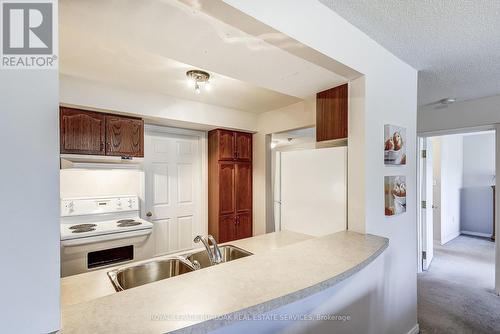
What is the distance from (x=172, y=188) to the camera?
11.3 feet

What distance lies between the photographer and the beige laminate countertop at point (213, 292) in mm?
711

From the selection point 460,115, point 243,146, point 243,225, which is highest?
point 460,115

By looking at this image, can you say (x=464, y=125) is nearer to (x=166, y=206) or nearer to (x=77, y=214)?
(x=166, y=206)

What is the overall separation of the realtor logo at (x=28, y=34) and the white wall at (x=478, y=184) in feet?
23.0

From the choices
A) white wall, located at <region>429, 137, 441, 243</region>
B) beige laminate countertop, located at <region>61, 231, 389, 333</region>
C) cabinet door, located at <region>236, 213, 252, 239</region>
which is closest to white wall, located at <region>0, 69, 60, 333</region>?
beige laminate countertop, located at <region>61, 231, 389, 333</region>

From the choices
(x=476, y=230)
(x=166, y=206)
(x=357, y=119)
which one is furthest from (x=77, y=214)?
(x=476, y=230)

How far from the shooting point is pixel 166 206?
3402mm

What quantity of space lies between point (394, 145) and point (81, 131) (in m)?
2.89

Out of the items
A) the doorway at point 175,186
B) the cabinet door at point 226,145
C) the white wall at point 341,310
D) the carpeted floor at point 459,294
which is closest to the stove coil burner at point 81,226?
the doorway at point 175,186

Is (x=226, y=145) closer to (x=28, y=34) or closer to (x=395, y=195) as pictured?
(x=395, y=195)

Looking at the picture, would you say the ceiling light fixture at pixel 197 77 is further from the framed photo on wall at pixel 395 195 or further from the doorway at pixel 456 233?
the doorway at pixel 456 233

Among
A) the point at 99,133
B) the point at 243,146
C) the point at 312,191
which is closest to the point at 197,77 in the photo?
the point at 99,133

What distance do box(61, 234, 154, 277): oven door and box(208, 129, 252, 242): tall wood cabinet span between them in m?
1.02

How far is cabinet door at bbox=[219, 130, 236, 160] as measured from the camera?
11.3 feet
